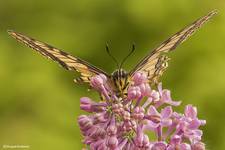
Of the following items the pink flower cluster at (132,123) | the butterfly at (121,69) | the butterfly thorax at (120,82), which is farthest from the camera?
the butterfly at (121,69)

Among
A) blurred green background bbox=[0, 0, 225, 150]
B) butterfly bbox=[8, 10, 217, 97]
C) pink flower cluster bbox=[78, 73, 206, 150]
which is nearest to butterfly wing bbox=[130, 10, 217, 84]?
butterfly bbox=[8, 10, 217, 97]

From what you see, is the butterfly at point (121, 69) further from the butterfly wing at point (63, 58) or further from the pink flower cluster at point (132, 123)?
the pink flower cluster at point (132, 123)

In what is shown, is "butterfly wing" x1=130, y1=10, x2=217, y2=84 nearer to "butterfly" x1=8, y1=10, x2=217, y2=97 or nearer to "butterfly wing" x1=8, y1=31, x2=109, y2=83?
"butterfly" x1=8, y1=10, x2=217, y2=97

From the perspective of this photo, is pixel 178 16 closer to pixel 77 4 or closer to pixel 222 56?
pixel 222 56

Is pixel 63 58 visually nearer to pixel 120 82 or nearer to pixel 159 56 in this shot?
pixel 120 82

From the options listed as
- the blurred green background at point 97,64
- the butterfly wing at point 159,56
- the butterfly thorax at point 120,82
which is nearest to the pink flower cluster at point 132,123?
the butterfly thorax at point 120,82

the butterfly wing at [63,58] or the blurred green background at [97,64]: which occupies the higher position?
the blurred green background at [97,64]

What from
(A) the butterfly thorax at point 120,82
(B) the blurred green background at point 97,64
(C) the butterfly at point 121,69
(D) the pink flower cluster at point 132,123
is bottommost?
(D) the pink flower cluster at point 132,123
